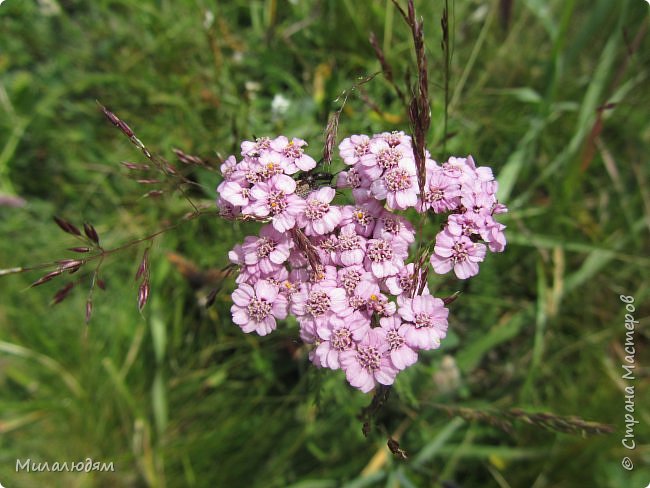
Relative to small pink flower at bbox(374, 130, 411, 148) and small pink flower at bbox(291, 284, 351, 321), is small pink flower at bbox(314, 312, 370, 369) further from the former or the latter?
small pink flower at bbox(374, 130, 411, 148)

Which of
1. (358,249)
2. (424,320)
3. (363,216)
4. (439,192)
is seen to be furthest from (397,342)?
(439,192)

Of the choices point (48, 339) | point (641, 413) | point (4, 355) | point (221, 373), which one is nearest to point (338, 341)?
point (221, 373)

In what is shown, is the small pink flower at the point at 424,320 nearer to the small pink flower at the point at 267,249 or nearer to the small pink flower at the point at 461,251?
the small pink flower at the point at 461,251

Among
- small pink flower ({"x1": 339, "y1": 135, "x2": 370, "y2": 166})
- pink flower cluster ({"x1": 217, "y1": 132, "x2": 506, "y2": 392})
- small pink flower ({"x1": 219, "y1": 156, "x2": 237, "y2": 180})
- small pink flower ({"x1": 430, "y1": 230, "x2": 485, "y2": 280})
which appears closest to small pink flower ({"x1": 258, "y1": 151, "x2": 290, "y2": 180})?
pink flower cluster ({"x1": 217, "y1": 132, "x2": 506, "y2": 392})

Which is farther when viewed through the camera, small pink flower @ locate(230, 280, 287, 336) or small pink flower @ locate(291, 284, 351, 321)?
small pink flower @ locate(230, 280, 287, 336)

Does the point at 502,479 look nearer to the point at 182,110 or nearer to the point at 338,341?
the point at 338,341

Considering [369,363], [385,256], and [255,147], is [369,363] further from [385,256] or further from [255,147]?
[255,147]

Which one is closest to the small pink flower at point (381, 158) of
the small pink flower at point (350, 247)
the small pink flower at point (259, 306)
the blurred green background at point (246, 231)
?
the small pink flower at point (350, 247)
